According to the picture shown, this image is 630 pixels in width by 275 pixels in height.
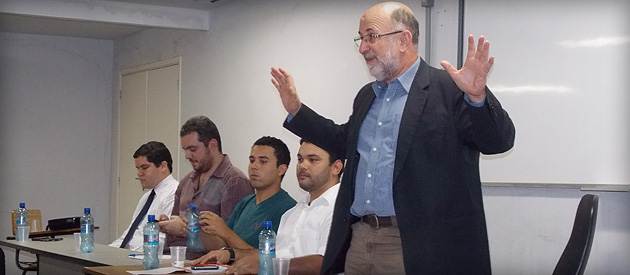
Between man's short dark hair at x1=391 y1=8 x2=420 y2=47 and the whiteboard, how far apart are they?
1.27 metres

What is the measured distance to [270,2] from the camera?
5863 millimetres

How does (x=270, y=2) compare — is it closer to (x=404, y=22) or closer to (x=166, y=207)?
(x=166, y=207)

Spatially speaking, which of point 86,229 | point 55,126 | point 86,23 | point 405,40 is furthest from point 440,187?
point 55,126

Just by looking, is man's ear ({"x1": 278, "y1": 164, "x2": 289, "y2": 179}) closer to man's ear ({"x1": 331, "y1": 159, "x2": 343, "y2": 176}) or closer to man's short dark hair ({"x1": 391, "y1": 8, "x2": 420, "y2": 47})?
man's ear ({"x1": 331, "y1": 159, "x2": 343, "y2": 176})

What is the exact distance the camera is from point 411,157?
221cm

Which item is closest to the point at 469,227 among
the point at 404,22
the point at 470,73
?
the point at 470,73

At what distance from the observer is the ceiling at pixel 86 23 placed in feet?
20.5

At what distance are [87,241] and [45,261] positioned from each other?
1.17 feet

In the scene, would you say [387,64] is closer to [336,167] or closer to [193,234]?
[336,167]

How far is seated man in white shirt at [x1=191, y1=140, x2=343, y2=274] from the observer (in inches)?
123

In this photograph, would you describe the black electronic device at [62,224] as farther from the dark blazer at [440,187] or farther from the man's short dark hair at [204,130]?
the dark blazer at [440,187]

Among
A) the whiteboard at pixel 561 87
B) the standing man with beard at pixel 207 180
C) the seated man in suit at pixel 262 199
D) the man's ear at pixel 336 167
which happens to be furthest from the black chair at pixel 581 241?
the standing man with beard at pixel 207 180

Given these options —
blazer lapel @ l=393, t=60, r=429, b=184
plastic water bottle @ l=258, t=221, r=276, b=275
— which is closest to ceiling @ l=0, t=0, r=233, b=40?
plastic water bottle @ l=258, t=221, r=276, b=275

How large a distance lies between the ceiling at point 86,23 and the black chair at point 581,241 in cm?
447
